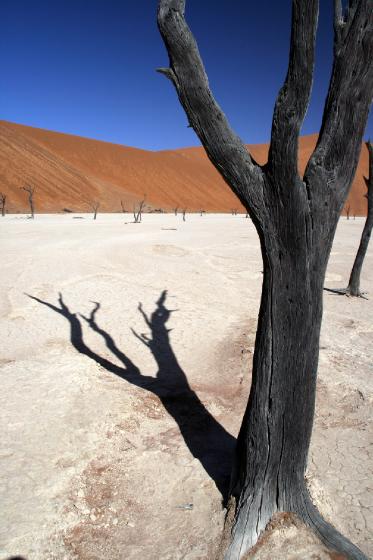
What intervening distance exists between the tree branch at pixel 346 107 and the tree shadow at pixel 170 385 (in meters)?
2.51

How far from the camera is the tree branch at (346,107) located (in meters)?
2.20

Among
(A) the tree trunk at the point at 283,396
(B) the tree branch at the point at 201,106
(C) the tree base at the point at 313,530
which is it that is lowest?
(C) the tree base at the point at 313,530

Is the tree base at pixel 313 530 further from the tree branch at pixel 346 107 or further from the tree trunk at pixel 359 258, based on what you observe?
the tree trunk at pixel 359 258

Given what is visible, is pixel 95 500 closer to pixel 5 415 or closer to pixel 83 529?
pixel 83 529

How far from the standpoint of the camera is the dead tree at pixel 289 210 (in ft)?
7.26

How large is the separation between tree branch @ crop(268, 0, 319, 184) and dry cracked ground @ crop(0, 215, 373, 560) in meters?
2.36

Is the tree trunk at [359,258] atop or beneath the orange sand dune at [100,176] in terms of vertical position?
beneath

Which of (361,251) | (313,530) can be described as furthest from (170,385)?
(361,251)

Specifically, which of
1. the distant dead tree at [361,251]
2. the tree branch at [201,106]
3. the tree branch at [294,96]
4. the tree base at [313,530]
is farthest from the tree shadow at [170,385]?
the distant dead tree at [361,251]

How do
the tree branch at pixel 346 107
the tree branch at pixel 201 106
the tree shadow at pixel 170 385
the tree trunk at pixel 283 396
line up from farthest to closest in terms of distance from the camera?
the tree shadow at pixel 170 385 → the tree trunk at pixel 283 396 → the tree branch at pixel 201 106 → the tree branch at pixel 346 107

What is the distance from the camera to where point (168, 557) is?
2.74 metres

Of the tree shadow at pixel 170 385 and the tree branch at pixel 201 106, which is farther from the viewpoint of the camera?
the tree shadow at pixel 170 385

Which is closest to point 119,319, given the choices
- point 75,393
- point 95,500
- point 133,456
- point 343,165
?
point 75,393

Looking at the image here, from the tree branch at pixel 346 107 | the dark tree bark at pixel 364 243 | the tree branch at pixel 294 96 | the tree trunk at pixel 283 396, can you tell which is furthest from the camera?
the dark tree bark at pixel 364 243
